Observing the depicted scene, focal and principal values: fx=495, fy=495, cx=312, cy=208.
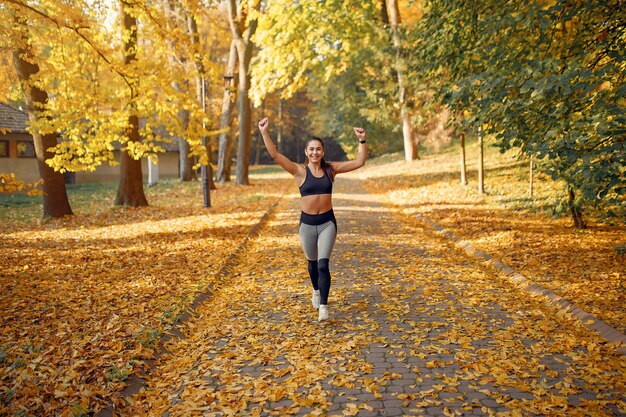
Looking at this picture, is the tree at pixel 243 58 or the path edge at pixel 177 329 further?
the tree at pixel 243 58

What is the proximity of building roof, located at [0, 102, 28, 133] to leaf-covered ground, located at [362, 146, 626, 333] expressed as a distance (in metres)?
21.3

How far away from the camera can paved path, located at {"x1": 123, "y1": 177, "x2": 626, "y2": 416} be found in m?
4.15

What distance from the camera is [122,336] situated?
18.5ft

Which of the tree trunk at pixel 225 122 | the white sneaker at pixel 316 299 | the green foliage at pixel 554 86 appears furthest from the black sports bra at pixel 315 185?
the tree trunk at pixel 225 122

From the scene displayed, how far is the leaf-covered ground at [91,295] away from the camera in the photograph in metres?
4.50

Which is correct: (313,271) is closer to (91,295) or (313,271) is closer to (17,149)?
(91,295)

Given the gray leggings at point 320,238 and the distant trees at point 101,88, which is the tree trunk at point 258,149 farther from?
the gray leggings at point 320,238

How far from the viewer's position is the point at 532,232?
36.7ft

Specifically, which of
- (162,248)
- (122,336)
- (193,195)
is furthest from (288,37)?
(122,336)

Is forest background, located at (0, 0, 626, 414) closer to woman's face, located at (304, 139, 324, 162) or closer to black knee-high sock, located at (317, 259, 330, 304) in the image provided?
woman's face, located at (304, 139, 324, 162)

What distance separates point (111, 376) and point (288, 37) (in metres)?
15.5

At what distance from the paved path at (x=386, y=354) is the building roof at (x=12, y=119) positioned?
2534 cm

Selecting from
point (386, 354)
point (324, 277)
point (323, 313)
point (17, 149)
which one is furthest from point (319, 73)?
point (17, 149)

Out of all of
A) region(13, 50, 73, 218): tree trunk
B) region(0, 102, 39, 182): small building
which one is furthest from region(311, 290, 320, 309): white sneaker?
region(0, 102, 39, 182): small building
